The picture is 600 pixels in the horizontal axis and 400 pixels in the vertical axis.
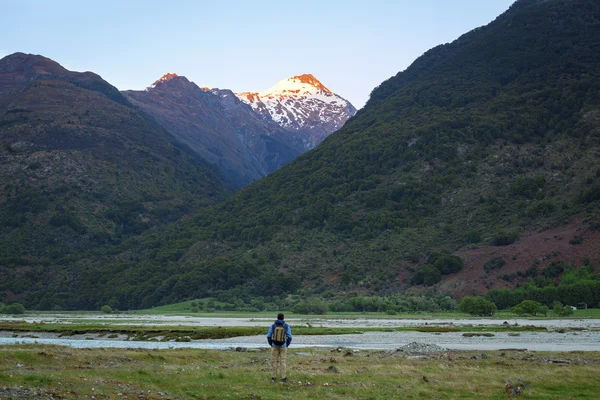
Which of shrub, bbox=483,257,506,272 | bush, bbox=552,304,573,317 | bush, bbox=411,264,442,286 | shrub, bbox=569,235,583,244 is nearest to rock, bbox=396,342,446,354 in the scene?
bush, bbox=552,304,573,317

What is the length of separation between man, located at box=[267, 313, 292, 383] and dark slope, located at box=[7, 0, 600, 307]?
10039cm

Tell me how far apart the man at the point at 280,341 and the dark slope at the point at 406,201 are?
100 m

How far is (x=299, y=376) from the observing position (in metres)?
28.5

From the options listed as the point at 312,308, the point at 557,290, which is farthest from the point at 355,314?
the point at 557,290

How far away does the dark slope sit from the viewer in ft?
453

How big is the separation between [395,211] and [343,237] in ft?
Answer: 45.8

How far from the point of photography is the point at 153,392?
77.6ft

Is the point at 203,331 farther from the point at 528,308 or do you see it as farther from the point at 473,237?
the point at 473,237

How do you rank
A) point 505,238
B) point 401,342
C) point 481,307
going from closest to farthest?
point 401,342
point 481,307
point 505,238

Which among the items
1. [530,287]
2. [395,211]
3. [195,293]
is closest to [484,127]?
[395,211]

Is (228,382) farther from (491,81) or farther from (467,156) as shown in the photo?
(491,81)

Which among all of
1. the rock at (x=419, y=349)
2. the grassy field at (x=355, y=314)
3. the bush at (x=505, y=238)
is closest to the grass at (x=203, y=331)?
the rock at (x=419, y=349)

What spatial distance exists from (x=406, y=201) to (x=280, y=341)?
132 metres

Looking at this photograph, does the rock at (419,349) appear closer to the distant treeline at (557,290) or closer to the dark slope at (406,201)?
the distant treeline at (557,290)
